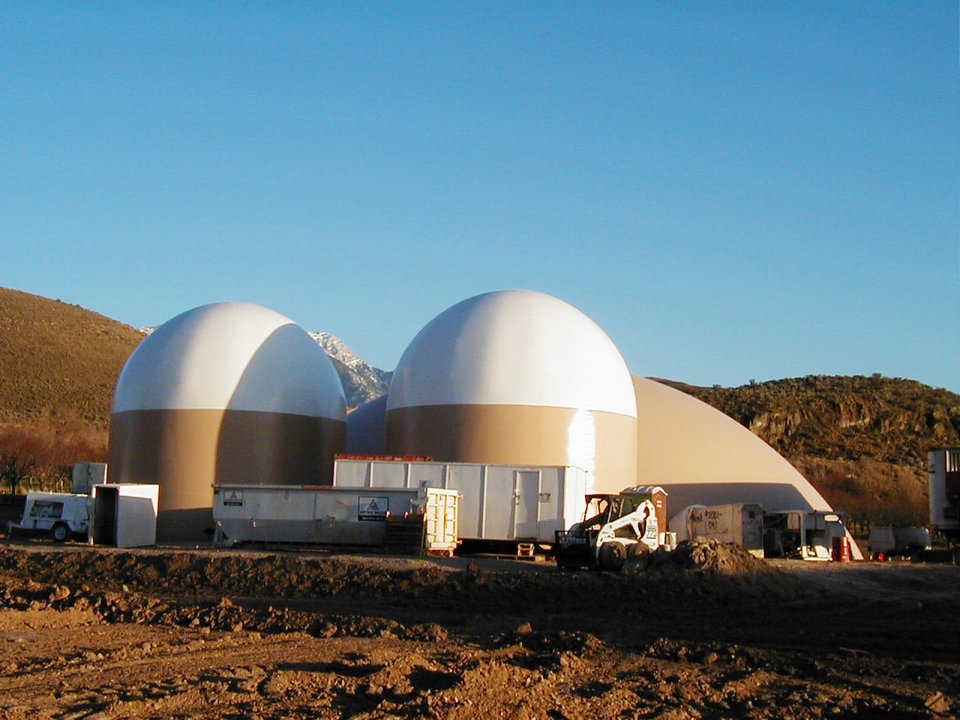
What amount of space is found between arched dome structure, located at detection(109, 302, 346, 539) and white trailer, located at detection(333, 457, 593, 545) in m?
4.13

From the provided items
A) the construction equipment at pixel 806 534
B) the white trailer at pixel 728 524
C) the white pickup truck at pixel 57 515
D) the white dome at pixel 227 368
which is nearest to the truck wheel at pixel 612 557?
the white trailer at pixel 728 524

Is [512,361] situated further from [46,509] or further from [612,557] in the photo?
[46,509]

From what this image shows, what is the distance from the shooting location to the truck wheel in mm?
19547

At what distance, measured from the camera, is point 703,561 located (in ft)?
58.7

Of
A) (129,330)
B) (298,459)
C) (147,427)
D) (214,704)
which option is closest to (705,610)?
(214,704)

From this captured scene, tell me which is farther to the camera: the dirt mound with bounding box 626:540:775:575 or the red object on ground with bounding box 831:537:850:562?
the red object on ground with bounding box 831:537:850:562

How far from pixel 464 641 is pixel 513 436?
13874mm

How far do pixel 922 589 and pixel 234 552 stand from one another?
13.3 metres

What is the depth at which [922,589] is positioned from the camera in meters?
19.0

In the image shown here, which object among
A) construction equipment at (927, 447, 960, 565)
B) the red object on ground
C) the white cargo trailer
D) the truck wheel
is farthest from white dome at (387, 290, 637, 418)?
construction equipment at (927, 447, 960, 565)

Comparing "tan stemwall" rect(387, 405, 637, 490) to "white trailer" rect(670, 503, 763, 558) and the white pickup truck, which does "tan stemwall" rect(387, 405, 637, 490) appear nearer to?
"white trailer" rect(670, 503, 763, 558)

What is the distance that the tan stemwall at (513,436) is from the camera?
25.4 m

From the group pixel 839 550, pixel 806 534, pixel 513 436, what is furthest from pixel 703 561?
pixel 839 550

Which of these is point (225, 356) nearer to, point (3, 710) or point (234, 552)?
point (234, 552)
